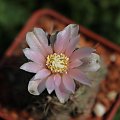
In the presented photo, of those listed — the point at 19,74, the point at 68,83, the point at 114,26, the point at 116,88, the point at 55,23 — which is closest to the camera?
the point at 68,83

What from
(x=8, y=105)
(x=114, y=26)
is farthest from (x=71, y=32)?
(x=114, y=26)

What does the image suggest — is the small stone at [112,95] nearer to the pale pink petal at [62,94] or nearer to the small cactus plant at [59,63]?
the small cactus plant at [59,63]

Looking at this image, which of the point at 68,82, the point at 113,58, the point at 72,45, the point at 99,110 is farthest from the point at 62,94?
the point at 113,58

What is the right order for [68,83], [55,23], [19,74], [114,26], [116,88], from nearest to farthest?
[68,83] < [19,74] < [116,88] < [55,23] < [114,26]

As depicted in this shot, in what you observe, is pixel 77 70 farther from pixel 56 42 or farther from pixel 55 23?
pixel 55 23

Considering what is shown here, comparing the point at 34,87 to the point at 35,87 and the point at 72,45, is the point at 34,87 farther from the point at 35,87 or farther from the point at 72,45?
the point at 72,45

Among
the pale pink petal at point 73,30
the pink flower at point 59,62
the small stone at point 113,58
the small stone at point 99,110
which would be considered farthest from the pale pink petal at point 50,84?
the small stone at point 113,58

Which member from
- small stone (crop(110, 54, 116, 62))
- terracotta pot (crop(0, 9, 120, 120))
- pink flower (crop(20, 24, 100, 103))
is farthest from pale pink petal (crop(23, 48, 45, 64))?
small stone (crop(110, 54, 116, 62))

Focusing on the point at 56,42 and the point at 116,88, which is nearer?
the point at 56,42
